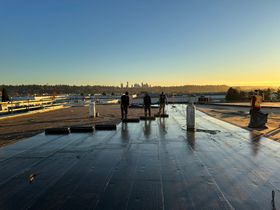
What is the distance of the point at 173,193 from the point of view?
168 inches

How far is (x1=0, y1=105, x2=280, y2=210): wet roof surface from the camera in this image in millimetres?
3986

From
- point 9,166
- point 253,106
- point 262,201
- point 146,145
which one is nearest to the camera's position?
point 262,201

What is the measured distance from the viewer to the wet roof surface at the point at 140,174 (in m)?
3.99

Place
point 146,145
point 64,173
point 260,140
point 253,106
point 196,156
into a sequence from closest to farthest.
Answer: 1. point 64,173
2. point 196,156
3. point 146,145
4. point 260,140
5. point 253,106

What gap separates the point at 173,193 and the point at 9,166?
3673mm

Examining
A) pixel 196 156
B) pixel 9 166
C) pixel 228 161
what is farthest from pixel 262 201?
pixel 9 166

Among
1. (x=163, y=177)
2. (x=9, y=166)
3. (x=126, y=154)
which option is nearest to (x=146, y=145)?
(x=126, y=154)

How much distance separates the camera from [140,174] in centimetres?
526

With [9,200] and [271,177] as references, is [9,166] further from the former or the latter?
[271,177]

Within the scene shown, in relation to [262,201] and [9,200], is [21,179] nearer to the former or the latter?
[9,200]

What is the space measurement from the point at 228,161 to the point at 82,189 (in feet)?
11.2

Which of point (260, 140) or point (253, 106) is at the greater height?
point (253, 106)

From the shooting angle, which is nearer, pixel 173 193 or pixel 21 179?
pixel 173 193

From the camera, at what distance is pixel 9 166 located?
5980 millimetres
